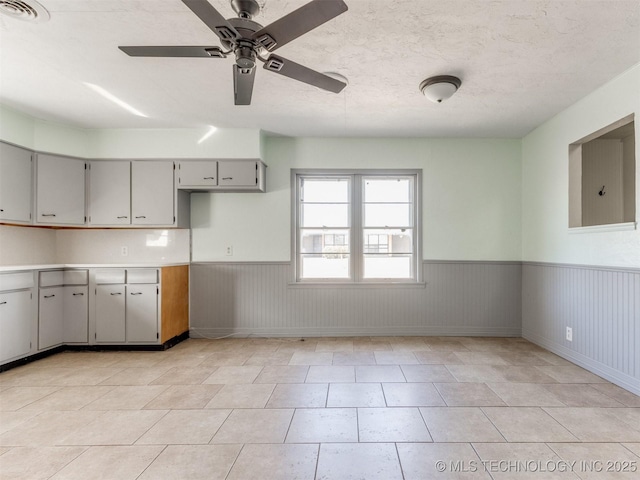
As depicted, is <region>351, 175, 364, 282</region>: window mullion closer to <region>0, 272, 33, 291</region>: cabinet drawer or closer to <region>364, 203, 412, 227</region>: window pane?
<region>364, 203, 412, 227</region>: window pane

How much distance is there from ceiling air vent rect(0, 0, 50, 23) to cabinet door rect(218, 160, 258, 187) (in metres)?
2.08

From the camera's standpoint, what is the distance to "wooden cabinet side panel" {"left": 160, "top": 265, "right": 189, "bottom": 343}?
12.3 ft

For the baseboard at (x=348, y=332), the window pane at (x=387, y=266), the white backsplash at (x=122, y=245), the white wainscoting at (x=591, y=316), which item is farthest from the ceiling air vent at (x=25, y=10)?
the white wainscoting at (x=591, y=316)

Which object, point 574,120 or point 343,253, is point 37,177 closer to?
point 343,253

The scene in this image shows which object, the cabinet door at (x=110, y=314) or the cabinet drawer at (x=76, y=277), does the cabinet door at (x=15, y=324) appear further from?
the cabinet door at (x=110, y=314)

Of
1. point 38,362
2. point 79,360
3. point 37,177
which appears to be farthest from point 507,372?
point 37,177

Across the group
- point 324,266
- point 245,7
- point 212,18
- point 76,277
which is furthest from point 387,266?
point 76,277

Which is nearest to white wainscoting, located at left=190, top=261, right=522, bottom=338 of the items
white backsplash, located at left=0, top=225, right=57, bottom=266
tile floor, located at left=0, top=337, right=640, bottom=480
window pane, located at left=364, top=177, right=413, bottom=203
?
tile floor, located at left=0, top=337, right=640, bottom=480

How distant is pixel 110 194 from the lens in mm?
3953

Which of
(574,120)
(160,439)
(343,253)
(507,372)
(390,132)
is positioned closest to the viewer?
(160,439)

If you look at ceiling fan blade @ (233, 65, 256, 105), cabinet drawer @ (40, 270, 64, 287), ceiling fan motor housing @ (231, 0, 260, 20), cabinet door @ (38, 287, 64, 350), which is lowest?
cabinet door @ (38, 287, 64, 350)

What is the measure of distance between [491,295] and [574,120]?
2.16 m

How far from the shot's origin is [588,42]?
2264mm

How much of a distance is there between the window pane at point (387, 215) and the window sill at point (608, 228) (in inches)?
69.9
